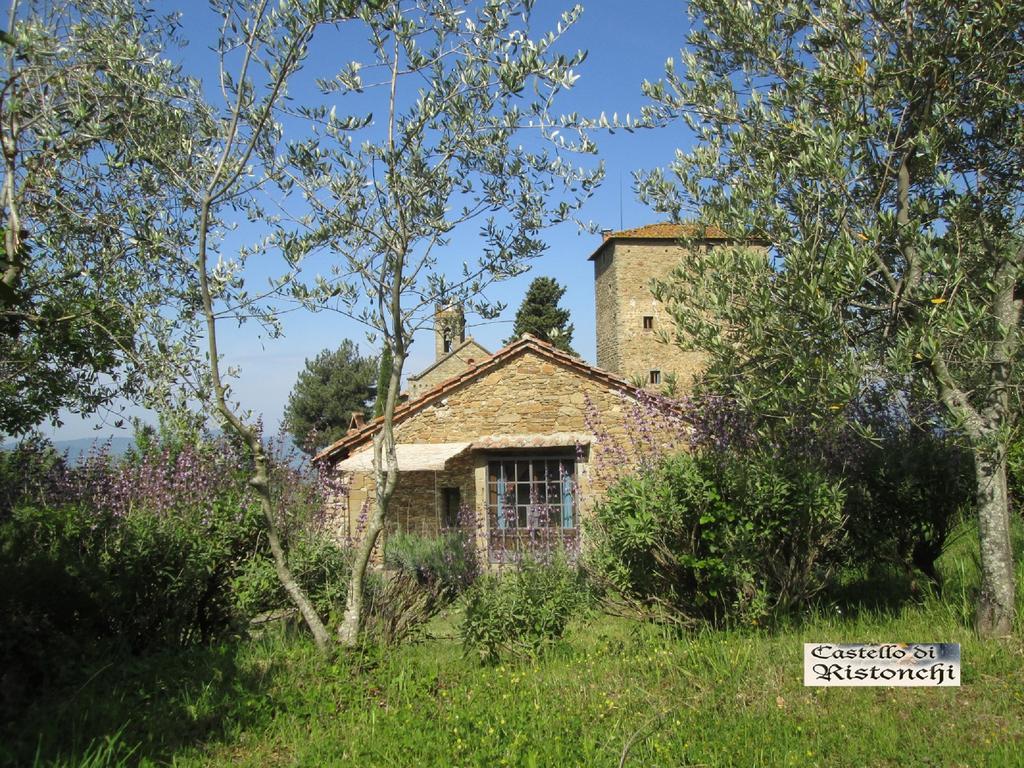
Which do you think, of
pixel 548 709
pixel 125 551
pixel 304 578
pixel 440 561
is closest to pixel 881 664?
pixel 548 709

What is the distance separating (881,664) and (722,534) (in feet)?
5.23

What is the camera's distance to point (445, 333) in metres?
6.54

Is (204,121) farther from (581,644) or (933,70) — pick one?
(933,70)

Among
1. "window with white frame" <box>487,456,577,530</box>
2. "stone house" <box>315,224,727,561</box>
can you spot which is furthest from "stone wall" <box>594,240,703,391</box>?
"window with white frame" <box>487,456,577,530</box>

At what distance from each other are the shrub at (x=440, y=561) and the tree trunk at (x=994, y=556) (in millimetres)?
4581

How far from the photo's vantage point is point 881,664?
15.3 ft

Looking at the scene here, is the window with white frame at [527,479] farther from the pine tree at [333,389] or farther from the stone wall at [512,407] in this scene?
the pine tree at [333,389]

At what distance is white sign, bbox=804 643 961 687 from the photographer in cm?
466

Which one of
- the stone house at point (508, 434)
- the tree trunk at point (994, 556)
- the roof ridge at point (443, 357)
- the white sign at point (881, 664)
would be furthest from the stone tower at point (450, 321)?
the roof ridge at point (443, 357)

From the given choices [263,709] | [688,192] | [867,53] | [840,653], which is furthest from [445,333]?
[867,53]

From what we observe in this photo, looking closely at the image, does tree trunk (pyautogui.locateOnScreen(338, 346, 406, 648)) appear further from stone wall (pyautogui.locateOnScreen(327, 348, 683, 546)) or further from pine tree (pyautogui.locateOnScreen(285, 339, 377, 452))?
pine tree (pyautogui.locateOnScreen(285, 339, 377, 452))

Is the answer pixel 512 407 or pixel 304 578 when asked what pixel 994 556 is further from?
pixel 512 407

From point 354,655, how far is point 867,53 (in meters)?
6.59

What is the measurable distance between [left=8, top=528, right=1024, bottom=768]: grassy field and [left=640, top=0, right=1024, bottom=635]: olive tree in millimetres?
1477
